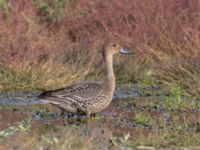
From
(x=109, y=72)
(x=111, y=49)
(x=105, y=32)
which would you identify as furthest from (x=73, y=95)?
(x=105, y=32)

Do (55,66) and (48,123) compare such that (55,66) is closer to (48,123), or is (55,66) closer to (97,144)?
(48,123)

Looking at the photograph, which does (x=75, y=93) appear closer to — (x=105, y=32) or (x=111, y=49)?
(x=111, y=49)

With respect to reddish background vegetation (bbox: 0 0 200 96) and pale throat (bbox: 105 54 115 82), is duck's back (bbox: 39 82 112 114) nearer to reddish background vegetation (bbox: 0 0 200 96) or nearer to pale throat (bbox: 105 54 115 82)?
pale throat (bbox: 105 54 115 82)

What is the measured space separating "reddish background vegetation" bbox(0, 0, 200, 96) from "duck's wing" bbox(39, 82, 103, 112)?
2.08 meters

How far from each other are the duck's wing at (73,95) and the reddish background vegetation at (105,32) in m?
2.08

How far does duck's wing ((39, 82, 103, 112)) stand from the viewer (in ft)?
37.3

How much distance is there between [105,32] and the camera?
1666 centimetres

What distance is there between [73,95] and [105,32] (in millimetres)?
5253

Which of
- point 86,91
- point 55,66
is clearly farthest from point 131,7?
point 86,91

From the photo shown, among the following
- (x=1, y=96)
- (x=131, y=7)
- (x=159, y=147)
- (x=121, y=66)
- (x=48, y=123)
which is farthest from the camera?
(x=131, y=7)

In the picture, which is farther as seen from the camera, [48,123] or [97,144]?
[48,123]

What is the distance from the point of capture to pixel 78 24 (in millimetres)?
17344

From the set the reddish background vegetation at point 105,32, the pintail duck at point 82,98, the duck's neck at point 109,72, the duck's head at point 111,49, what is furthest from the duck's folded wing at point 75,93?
the reddish background vegetation at point 105,32

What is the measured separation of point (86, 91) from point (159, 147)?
2.95 m
